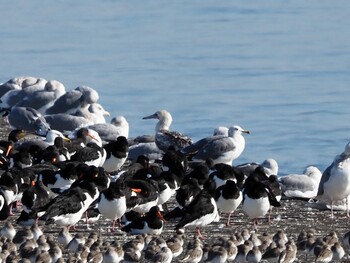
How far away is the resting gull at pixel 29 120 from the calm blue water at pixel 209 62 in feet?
11.3

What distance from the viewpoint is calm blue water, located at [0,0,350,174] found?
2453 cm

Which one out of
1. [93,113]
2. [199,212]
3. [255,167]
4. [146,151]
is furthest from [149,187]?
[93,113]

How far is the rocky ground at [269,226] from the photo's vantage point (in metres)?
13.5

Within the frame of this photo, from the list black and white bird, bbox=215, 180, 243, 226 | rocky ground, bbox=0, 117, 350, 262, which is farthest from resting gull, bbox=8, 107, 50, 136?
black and white bird, bbox=215, 180, 243, 226

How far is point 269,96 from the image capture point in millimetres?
27453

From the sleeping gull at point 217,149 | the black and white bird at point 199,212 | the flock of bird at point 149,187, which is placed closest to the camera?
the flock of bird at point 149,187

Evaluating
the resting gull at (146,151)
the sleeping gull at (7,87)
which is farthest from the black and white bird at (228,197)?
the sleeping gull at (7,87)

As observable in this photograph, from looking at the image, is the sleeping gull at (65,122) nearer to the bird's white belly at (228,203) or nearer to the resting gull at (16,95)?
the resting gull at (16,95)

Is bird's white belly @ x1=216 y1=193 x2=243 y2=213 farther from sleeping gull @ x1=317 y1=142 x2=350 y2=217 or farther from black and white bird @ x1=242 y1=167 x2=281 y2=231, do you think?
sleeping gull @ x1=317 y1=142 x2=350 y2=217

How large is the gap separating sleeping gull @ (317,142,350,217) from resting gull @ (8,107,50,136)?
20.0ft

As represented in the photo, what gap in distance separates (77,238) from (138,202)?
6.38ft

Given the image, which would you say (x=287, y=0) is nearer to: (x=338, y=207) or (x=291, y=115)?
(x=291, y=115)

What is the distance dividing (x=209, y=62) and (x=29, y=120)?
1189cm

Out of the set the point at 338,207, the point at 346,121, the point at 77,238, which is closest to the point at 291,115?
the point at 346,121
